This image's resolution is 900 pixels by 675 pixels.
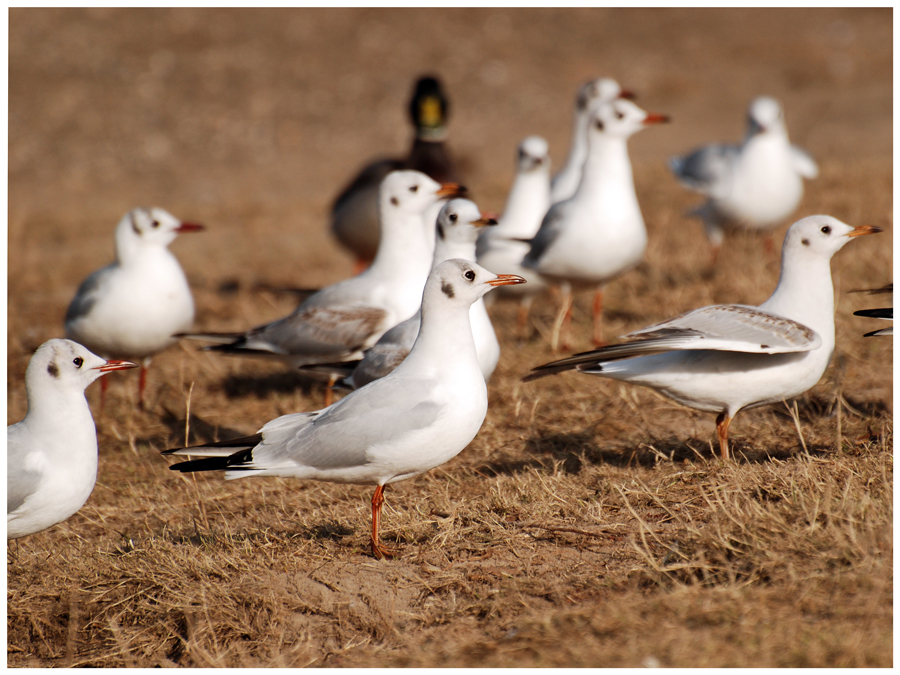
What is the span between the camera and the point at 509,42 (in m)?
23.2

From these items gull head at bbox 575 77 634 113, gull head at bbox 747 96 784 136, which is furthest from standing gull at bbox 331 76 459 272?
gull head at bbox 747 96 784 136

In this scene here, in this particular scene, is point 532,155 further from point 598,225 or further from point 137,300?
point 137,300

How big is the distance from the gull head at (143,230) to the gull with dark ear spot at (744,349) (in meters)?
3.04

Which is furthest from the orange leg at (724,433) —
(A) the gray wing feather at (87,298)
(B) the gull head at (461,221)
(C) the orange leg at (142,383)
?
(A) the gray wing feather at (87,298)

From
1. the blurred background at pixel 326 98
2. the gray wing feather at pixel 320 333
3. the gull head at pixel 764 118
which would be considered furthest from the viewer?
the blurred background at pixel 326 98

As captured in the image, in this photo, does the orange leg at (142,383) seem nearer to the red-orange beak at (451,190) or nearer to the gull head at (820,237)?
the red-orange beak at (451,190)

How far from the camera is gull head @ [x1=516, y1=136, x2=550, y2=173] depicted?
7000mm

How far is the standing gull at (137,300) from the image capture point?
5.72m

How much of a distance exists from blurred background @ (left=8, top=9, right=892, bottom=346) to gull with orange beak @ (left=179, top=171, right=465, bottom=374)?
449cm

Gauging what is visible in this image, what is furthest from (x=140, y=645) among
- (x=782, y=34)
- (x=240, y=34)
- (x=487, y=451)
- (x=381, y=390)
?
(x=782, y=34)

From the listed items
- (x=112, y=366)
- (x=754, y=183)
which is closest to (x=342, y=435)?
(x=112, y=366)

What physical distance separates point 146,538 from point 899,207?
4.98m

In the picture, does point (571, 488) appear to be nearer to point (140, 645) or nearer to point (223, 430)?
point (140, 645)

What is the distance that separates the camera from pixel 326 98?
800 inches
